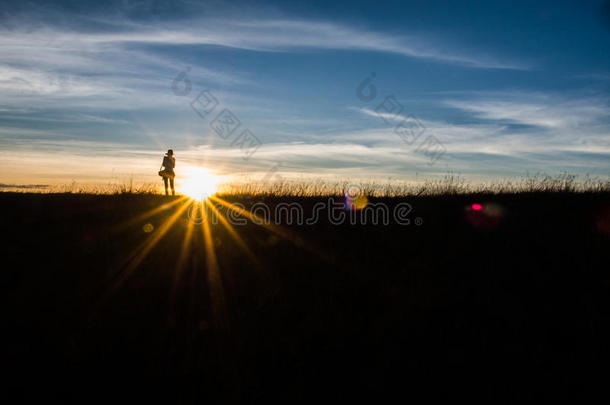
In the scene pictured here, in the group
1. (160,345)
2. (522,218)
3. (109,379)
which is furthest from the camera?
(522,218)

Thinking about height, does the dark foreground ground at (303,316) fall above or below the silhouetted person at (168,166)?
below

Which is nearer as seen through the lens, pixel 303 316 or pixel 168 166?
pixel 303 316

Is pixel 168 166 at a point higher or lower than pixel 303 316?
higher

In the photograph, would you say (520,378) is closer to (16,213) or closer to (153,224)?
(153,224)

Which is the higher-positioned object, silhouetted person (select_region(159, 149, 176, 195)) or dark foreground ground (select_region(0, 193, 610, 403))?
silhouetted person (select_region(159, 149, 176, 195))

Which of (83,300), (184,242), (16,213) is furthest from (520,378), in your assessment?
(16,213)

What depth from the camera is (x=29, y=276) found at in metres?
5.70

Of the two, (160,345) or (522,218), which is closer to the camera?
(160,345)

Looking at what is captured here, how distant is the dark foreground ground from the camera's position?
350 cm

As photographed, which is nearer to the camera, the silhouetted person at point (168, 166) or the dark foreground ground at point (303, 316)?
the dark foreground ground at point (303, 316)

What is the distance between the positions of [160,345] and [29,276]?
2.93 m

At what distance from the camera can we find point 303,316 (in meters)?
4.66

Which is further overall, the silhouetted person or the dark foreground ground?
the silhouetted person

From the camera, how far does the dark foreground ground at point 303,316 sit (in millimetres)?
3500
